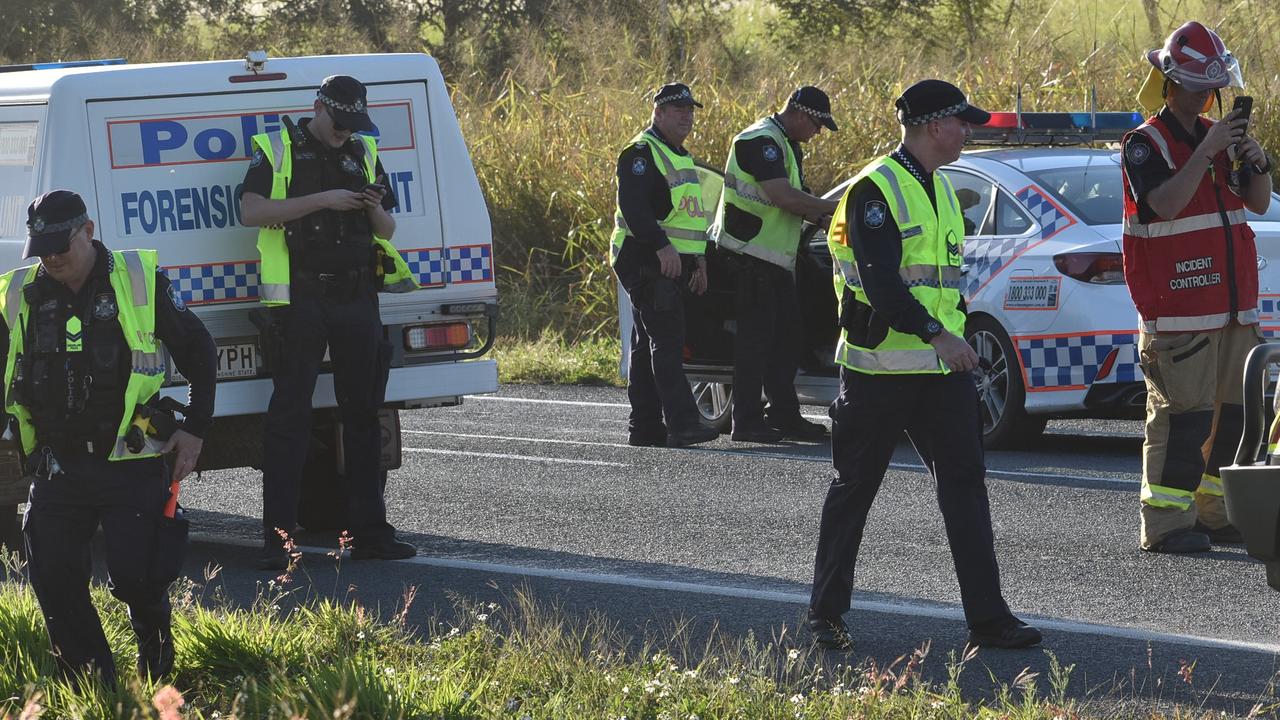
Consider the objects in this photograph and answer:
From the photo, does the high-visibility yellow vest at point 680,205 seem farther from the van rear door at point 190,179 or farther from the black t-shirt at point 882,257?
the black t-shirt at point 882,257

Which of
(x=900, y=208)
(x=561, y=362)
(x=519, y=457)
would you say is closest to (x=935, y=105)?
(x=900, y=208)

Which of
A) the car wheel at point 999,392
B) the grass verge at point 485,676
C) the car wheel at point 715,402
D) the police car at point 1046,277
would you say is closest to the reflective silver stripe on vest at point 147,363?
the grass verge at point 485,676

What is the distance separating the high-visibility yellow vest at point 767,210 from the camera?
1061 centimetres

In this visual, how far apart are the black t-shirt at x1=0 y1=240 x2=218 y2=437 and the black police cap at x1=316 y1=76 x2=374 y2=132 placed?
2.07m

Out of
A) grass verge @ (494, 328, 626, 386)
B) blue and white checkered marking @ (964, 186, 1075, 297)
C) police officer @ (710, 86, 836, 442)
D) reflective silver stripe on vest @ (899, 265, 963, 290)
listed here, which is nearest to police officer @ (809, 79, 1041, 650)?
reflective silver stripe on vest @ (899, 265, 963, 290)

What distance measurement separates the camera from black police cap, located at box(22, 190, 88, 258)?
17.1 ft

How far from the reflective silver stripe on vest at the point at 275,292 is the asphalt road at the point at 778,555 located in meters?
1.06

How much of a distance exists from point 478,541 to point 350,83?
201cm

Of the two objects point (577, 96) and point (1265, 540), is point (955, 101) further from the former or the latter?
point (577, 96)

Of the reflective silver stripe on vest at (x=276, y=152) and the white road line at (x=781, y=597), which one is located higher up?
the reflective silver stripe on vest at (x=276, y=152)

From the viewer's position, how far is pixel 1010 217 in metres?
9.91

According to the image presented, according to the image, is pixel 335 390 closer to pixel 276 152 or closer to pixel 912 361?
pixel 276 152

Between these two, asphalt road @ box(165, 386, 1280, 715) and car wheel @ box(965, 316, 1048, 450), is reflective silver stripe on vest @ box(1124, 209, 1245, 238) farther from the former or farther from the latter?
car wheel @ box(965, 316, 1048, 450)

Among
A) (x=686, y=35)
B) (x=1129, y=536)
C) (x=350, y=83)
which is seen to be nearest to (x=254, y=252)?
(x=350, y=83)
